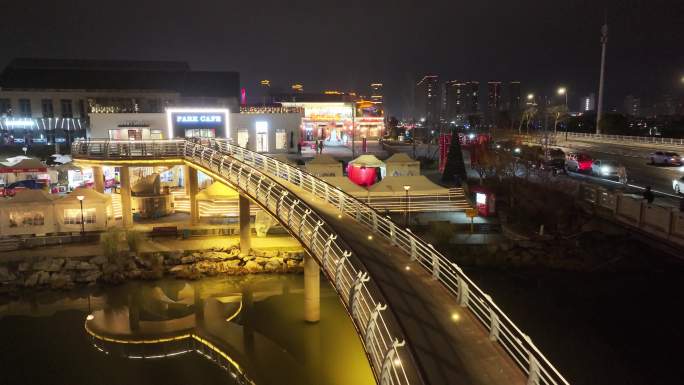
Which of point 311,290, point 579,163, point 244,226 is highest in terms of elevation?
point 579,163

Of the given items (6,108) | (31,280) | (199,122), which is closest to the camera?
(31,280)

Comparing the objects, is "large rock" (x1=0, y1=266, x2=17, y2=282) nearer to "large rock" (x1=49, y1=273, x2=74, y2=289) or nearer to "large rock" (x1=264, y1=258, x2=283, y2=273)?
"large rock" (x1=49, y1=273, x2=74, y2=289)

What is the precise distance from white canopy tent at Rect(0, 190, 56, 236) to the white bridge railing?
11.6 ft

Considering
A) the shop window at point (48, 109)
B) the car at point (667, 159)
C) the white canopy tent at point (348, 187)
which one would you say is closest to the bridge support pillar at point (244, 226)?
the white canopy tent at point (348, 187)

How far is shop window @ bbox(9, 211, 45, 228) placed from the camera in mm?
25234

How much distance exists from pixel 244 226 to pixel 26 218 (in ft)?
36.3

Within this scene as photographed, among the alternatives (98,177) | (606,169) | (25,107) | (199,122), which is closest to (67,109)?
(25,107)

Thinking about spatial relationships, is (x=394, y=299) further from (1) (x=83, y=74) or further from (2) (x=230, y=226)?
(1) (x=83, y=74)

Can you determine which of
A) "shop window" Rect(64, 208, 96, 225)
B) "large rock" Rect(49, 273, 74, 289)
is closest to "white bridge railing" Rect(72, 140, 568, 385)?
"shop window" Rect(64, 208, 96, 225)

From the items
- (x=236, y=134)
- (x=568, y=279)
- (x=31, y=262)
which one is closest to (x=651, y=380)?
(x=568, y=279)

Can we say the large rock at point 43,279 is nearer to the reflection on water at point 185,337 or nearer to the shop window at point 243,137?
the reflection on water at point 185,337

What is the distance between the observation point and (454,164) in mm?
36062

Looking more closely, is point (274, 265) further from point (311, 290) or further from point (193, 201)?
point (193, 201)

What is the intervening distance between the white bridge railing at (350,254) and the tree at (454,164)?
50.0 ft
